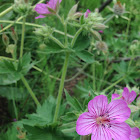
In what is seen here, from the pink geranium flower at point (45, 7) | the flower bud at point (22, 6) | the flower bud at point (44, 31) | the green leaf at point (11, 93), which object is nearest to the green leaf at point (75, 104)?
the flower bud at point (44, 31)

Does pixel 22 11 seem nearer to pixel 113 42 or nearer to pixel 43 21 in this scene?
pixel 43 21

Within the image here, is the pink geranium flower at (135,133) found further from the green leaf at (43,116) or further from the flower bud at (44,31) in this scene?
the flower bud at (44,31)

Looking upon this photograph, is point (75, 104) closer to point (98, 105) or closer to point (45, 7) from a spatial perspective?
point (98, 105)

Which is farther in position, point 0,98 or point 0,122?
point 0,98

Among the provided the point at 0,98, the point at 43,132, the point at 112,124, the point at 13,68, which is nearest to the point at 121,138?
the point at 112,124

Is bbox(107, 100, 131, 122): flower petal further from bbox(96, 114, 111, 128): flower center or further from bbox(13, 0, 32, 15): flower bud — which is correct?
bbox(13, 0, 32, 15): flower bud

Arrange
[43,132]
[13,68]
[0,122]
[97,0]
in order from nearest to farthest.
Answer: [43,132] → [13,68] → [0,122] → [97,0]
